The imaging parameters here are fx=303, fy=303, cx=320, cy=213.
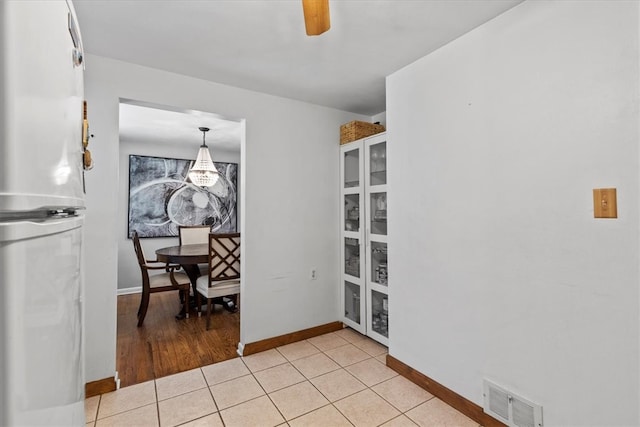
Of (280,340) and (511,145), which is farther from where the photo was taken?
(280,340)

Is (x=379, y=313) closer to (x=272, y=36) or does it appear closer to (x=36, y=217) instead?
(x=272, y=36)

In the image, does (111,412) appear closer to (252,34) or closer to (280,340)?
(280,340)

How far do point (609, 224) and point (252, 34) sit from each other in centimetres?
206

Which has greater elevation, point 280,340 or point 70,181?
point 70,181

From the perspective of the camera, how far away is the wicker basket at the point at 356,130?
3023 mm

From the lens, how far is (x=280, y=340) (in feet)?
9.20

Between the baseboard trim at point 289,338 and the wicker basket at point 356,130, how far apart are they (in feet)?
6.27

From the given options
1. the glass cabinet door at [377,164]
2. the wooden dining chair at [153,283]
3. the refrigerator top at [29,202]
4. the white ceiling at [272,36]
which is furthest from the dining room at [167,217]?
the refrigerator top at [29,202]

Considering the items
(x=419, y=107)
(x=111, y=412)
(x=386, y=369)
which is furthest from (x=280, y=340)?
(x=419, y=107)

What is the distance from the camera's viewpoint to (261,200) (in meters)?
2.74

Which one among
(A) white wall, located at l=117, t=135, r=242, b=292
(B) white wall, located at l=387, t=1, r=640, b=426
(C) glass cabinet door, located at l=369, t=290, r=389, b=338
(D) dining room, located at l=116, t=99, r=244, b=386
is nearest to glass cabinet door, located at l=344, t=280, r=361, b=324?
(C) glass cabinet door, located at l=369, t=290, r=389, b=338

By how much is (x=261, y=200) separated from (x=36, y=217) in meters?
2.27

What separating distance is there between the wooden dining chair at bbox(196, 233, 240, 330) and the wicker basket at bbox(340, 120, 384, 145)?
1564 millimetres

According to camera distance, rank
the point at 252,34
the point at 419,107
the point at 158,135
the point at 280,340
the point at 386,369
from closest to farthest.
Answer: the point at 252,34, the point at 419,107, the point at 386,369, the point at 280,340, the point at 158,135
